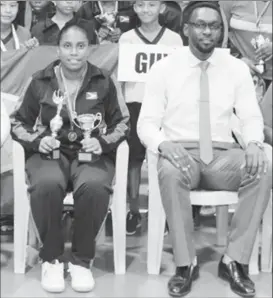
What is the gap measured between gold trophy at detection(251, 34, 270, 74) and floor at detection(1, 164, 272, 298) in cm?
102

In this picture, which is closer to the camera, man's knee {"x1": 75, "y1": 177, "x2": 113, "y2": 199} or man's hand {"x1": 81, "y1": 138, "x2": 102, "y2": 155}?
man's knee {"x1": 75, "y1": 177, "x2": 113, "y2": 199}

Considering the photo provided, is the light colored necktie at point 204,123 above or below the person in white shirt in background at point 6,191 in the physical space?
above

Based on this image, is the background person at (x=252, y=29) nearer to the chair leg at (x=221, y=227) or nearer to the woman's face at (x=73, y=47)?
the chair leg at (x=221, y=227)

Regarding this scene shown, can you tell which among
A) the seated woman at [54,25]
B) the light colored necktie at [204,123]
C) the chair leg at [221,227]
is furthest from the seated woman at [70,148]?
the chair leg at [221,227]

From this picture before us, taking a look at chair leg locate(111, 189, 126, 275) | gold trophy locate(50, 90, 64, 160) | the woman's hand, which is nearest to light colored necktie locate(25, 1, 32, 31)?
the woman's hand

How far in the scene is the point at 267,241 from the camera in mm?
3506

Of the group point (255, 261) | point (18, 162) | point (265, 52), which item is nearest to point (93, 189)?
point (18, 162)

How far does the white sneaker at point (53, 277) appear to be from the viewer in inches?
122

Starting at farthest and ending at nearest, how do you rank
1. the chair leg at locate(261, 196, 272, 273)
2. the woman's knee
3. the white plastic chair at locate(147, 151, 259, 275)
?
the chair leg at locate(261, 196, 272, 273) → the white plastic chair at locate(147, 151, 259, 275) → the woman's knee

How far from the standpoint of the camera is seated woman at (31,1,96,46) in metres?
3.90

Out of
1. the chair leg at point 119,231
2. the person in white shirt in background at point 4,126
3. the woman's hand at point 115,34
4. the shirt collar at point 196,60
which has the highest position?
the woman's hand at point 115,34

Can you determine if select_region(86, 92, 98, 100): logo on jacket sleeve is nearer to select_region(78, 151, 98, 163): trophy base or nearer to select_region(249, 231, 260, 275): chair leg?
select_region(78, 151, 98, 163): trophy base

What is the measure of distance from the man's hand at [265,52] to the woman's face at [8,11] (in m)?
1.39

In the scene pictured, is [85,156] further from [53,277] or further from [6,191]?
[6,191]
